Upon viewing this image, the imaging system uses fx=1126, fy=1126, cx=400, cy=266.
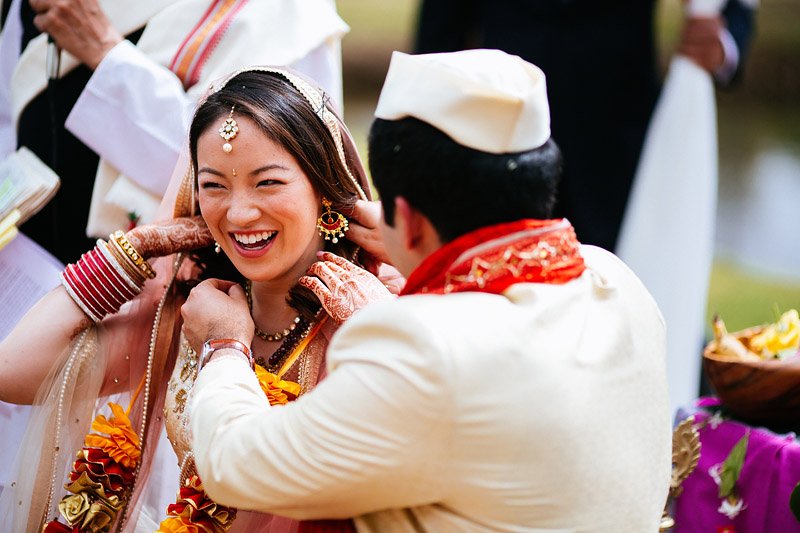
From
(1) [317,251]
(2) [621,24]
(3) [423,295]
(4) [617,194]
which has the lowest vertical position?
(4) [617,194]

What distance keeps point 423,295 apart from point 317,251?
0.75 metres

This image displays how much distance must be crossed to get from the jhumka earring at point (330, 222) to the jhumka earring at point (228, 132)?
0.24 meters

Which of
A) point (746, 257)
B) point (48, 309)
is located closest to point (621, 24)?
point (48, 309)

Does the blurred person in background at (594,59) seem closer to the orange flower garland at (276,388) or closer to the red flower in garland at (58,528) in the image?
the orange flower garland at (276,388)

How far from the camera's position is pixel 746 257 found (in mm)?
8586

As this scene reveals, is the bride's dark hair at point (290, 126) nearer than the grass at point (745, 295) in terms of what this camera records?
Yes

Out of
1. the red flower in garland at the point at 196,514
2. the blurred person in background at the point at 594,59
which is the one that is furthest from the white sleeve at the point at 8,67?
the blurred person in background at the point at 594,59

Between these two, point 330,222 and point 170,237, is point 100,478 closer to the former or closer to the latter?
point 170,237

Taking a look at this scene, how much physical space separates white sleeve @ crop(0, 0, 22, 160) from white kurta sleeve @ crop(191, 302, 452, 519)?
2.09 m

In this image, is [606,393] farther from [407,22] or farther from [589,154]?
[407,22]

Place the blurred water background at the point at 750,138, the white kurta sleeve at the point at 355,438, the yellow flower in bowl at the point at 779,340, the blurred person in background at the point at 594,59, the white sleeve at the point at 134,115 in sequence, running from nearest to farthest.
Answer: the white kurta sleeve at the point at 355,438 < the yellow flower in bowl at the point at 779,340 < the white sleeve at the point at 134,115 < the blurred person in background at the point at 594,59 < the blurred water background at the point at 750,138

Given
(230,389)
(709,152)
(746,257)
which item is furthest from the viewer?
(746,257)

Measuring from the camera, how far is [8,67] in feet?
11.3

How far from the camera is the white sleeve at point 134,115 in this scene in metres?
3.06
